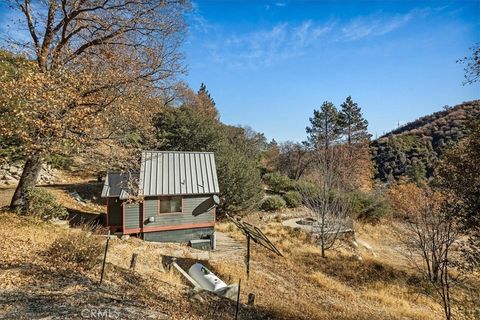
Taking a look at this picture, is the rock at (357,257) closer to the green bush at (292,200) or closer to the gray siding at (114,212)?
the green bush at (292,200)

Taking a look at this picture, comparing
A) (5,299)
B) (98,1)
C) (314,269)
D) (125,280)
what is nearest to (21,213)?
(125,280)

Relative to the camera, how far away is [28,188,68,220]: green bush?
36.3ft

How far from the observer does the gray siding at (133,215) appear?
44.2 ft

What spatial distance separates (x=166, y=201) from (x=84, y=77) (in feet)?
24.3

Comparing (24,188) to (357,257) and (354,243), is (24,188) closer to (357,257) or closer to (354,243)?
(357,257)

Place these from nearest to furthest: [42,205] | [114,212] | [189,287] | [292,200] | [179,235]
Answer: [189,287] < [42,205] < [114,212] < [179,235] < [292,200]

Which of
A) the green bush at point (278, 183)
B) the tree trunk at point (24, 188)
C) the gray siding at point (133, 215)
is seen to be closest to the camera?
the tree trunk at point (24, 188)

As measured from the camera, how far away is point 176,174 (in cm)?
1478

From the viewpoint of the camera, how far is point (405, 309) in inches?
387

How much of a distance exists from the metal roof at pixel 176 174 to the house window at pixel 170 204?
1.48 ft

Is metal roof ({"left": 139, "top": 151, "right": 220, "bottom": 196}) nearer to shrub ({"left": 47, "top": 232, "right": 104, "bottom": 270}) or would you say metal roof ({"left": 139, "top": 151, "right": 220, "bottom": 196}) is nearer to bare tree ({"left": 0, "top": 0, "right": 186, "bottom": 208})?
bare tree ({"left": 0, "top": 0, "right": 186, "bottom": 208})

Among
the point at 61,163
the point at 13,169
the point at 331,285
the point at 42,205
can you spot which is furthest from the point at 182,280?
the point at 61,163

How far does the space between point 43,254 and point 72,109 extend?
4.28 m

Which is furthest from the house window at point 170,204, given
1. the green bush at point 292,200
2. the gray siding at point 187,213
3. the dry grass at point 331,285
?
the green bush at point 292,200
